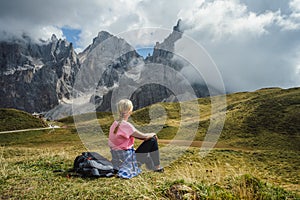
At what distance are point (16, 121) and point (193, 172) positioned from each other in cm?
7273

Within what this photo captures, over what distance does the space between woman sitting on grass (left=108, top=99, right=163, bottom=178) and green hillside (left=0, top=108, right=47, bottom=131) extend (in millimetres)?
64897

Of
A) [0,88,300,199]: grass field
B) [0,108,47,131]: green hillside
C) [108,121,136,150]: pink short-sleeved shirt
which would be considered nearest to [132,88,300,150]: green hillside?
[0,88,300,199]: grass field

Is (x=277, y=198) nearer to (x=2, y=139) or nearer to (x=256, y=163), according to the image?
(x=256, y=163)

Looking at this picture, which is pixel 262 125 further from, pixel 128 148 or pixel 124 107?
pixel 124 107

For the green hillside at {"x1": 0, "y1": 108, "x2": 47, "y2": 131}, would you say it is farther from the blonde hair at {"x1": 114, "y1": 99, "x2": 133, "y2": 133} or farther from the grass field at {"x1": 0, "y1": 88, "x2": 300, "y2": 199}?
the blonde hair at {"x1": 114, "y1": 99, "x2": 133, "y2": 133}

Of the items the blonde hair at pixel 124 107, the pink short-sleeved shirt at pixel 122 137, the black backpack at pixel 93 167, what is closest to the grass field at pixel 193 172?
the black backpack at pixel 93 167

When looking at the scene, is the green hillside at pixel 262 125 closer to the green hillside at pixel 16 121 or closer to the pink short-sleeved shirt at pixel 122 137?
the green hillside at pixel 16 121

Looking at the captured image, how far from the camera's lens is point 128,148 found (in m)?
10.1

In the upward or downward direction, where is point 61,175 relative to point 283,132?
downward

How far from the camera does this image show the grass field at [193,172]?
722cm

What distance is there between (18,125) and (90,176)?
67.9 metres

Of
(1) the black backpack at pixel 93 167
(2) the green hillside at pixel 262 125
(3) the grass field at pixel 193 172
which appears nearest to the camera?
(3) the grass field at pixel 193 172

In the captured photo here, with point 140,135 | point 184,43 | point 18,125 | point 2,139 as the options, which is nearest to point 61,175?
point 140,135

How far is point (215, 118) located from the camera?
67875 millimetres
